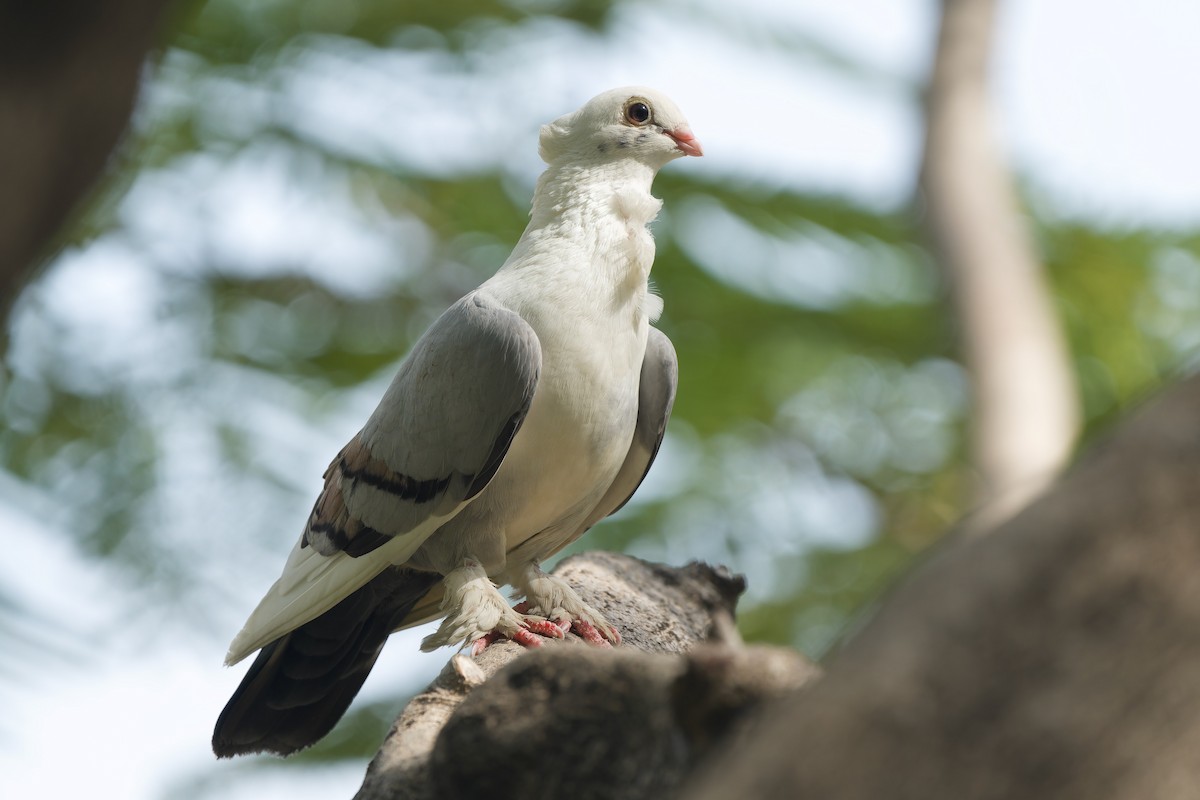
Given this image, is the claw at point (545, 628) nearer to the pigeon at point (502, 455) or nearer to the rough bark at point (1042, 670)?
the pigeon at point (502, 455)

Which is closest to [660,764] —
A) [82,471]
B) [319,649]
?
[319,649]

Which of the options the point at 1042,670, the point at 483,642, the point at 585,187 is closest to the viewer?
the point at 1042,670

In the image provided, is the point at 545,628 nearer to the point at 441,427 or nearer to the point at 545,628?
the point at 545,628

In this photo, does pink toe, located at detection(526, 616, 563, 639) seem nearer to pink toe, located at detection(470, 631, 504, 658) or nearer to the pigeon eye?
pink toe, located at detection(470, 631, 504, 658)

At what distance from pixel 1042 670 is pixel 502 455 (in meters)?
2.75

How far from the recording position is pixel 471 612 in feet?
14.2

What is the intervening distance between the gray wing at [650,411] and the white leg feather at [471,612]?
64cm

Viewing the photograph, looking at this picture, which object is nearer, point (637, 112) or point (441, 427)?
point (441, 427)

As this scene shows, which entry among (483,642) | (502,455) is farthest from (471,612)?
(502,455)

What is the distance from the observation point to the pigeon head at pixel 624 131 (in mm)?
4750

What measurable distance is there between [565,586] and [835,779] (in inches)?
115

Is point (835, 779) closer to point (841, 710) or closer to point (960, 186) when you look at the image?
point (841, 710)

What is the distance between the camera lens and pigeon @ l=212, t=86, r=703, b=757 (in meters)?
4.27

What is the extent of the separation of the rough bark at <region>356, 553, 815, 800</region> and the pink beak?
2.25 meters
